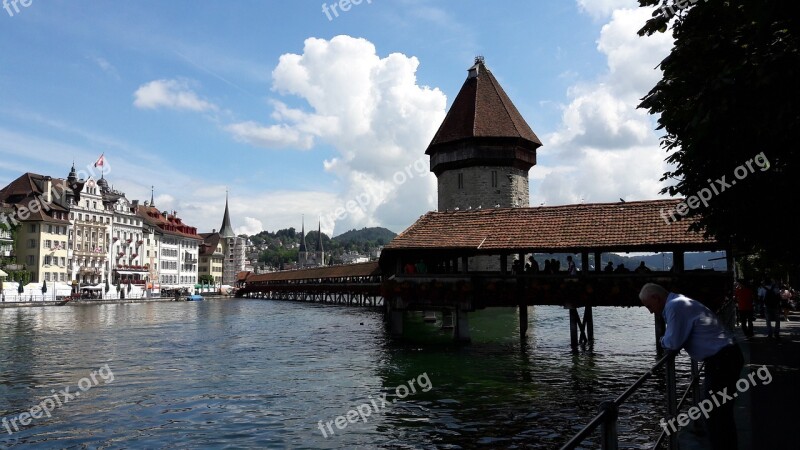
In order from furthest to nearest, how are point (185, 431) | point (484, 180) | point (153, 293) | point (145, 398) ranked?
point (153, 293)
point (484, 180)
point (145, 398)
point (185, 431)

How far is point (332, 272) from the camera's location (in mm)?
72375

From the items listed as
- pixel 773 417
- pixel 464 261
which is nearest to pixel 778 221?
pixel 773 417

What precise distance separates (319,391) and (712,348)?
1135 centimetres

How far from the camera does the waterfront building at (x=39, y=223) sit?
259 ft

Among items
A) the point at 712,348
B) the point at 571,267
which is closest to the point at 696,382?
the point at 712,348

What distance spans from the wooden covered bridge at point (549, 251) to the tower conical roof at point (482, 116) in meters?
28.8

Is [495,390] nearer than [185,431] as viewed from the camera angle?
No

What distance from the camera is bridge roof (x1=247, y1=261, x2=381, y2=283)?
2249 inches

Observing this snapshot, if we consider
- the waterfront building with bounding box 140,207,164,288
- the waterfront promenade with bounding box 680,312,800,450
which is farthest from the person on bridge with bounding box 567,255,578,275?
the waterfront building with bounding box 140,207,164,288

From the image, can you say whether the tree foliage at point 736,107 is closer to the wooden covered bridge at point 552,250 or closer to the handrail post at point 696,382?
the handrail post at point 696,382

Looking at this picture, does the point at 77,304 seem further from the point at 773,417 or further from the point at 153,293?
the point at 773,417

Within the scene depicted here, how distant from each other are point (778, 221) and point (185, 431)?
454 inches

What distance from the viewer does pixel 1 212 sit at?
7544cm

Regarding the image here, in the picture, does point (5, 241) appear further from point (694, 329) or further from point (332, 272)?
point (694, 329)
